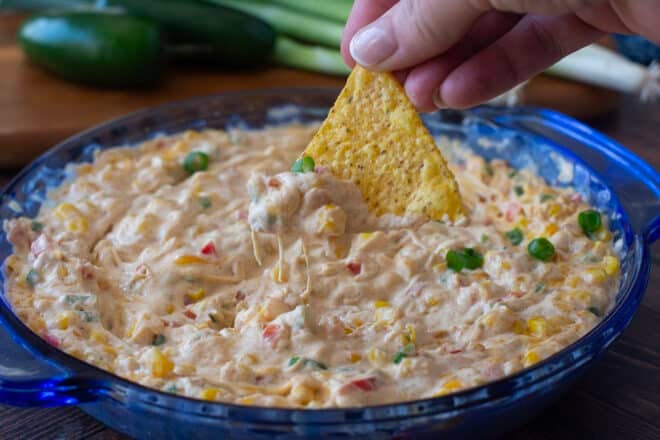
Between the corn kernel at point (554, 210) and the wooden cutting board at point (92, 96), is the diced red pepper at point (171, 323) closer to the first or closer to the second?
the corn kernel at point (554, 210)

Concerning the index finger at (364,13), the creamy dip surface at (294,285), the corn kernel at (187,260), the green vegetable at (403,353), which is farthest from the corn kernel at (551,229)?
the corn kernel at (187,260)

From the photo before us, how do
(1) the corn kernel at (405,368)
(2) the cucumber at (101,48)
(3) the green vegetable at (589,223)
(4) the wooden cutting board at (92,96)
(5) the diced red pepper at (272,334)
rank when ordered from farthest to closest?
(2) the cucumber at (101,48)
(4) the wooden cutting board at (92,96)
(3) the green vegetable at (589,223)
(5) the diced red pepper at (272,334)
(1) the corn kernel at (405,368)

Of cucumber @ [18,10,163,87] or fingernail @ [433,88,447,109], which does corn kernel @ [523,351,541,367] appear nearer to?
fingernail @ [433,88,447,109]

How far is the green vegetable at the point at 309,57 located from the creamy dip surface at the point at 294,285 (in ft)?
4.48

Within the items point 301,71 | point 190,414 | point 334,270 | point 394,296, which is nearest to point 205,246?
point 334,270

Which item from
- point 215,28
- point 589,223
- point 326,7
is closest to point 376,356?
point 589,223

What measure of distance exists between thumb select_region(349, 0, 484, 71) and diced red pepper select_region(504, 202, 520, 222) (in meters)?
0.71

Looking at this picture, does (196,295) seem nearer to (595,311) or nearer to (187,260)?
(187,260)

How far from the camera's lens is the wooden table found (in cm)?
241

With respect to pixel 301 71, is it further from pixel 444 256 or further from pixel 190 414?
pixel 190 414

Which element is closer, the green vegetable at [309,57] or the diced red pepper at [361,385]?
the diced red pepper at [361,385]

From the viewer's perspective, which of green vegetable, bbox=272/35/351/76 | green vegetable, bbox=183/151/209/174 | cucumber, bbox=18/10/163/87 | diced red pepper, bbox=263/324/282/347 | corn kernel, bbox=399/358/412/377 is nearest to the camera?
corn kernel, bbox=399/358/412/377

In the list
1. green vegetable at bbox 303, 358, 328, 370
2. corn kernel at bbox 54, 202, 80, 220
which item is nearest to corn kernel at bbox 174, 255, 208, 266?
corn kernel at bbox 54, 202, 80, 220

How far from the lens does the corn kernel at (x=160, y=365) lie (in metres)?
2.25
